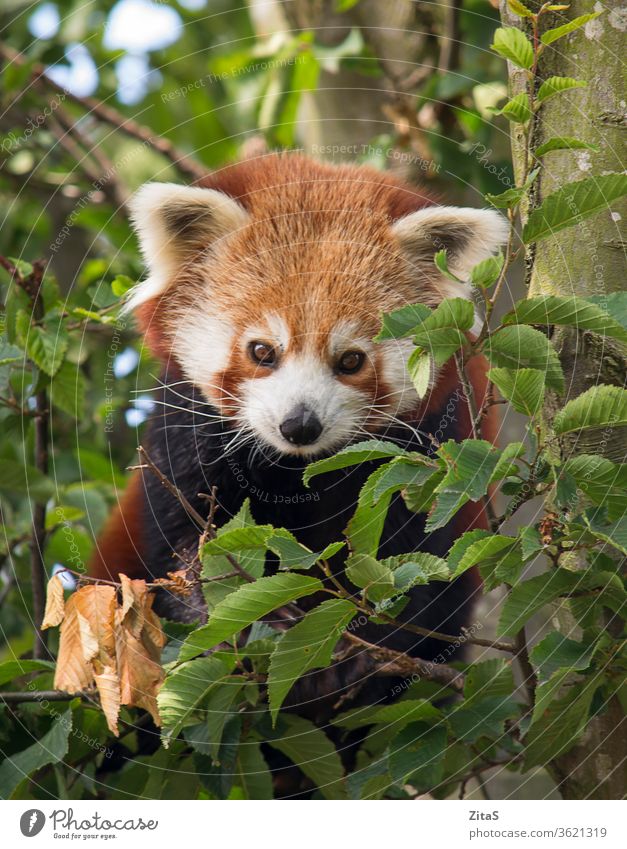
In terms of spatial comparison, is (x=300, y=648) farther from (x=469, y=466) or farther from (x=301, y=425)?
(x=301, y=425)

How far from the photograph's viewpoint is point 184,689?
1.65 m

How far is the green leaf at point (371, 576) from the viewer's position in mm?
1561

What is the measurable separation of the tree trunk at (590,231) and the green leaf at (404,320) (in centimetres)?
42

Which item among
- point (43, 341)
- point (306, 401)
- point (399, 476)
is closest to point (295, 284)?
point (306, 401)

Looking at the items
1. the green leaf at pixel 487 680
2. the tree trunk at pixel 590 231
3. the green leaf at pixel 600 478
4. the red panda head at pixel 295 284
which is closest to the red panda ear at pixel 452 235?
the red panda head at pixel 295 284

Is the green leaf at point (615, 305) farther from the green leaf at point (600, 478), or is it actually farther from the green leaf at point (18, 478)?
the green leaf at point (18, 478)

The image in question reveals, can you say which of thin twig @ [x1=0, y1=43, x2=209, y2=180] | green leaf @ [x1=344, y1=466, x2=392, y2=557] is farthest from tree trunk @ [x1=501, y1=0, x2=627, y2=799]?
thin twig @ [x1=0, y1=43, x2=209, y2=180]

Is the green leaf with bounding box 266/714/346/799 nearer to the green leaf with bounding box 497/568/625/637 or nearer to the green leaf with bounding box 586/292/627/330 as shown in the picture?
the green leaf with bounding box 497/568/625/637

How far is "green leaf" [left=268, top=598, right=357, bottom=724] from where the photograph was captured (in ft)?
5.22

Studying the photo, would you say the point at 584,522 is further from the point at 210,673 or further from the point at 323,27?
the point at 323,27

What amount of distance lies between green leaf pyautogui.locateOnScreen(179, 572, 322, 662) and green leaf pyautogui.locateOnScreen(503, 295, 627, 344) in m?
0.55

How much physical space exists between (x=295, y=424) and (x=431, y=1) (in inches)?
77.6

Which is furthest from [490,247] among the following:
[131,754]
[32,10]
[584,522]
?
[32,10]

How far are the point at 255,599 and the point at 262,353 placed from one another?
32.0 inches
